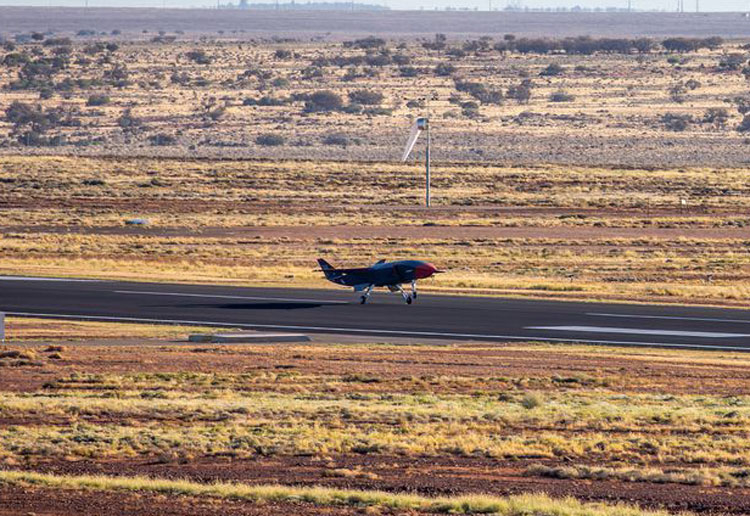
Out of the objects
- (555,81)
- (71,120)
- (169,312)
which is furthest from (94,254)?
(555,81)

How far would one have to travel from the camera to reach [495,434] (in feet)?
78.0

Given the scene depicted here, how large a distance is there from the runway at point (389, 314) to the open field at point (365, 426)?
8.02 ft

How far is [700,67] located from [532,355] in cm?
15307

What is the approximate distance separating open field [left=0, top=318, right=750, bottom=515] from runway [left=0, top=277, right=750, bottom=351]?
2.44m

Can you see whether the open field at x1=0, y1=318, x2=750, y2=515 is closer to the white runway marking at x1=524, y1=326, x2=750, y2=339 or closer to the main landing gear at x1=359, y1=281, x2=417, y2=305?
the white runway marking at x1=524, y1=326, x2=750, y2=339

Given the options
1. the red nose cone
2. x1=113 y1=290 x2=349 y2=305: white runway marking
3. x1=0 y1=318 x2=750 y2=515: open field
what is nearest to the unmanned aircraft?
the red nose cone

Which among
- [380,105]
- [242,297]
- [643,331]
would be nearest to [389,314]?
[242,297]

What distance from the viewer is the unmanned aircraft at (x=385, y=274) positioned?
41.5 m

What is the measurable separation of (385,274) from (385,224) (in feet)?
98.3

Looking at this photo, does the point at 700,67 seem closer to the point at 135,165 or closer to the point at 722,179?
the point at 722,179

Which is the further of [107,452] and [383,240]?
[383,240]

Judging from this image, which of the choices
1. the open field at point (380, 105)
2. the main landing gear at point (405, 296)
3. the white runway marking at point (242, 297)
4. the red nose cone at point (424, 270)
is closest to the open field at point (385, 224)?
the white runway marking at point (242, 297)

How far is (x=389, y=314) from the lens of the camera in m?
41.0

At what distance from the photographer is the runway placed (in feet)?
123
